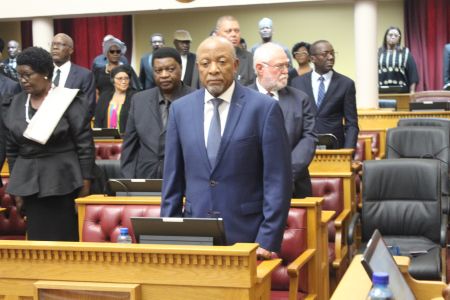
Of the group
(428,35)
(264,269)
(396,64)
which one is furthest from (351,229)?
(428,35)

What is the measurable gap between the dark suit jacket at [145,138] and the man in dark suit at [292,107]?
1.55 feet

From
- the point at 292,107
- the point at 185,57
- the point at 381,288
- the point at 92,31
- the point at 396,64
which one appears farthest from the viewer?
the point at 92,31

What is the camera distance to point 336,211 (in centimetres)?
608

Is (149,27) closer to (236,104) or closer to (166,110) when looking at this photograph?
(166,110)

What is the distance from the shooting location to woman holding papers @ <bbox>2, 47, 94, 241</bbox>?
4617mm

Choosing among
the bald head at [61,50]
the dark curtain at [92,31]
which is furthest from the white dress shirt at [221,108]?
the dark curtain at [92,31]

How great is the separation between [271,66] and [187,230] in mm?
2016

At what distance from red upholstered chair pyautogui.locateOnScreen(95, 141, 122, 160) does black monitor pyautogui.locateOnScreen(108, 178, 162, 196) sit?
286cm

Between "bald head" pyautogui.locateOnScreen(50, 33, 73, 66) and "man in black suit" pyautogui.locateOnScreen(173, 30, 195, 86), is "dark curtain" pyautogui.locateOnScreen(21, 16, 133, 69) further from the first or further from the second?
"bald head" pyautogui.locateOnScreen(50, 33, 73, 66)

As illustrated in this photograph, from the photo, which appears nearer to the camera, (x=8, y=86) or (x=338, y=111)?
(x=338, y=111)

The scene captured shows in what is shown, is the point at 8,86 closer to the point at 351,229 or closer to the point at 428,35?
the point at 351,229

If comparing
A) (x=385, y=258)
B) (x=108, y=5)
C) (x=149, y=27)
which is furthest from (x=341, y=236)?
(x=149, y=27)

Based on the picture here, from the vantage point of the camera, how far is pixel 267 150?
3557 millimetres

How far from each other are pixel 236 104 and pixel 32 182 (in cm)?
155
